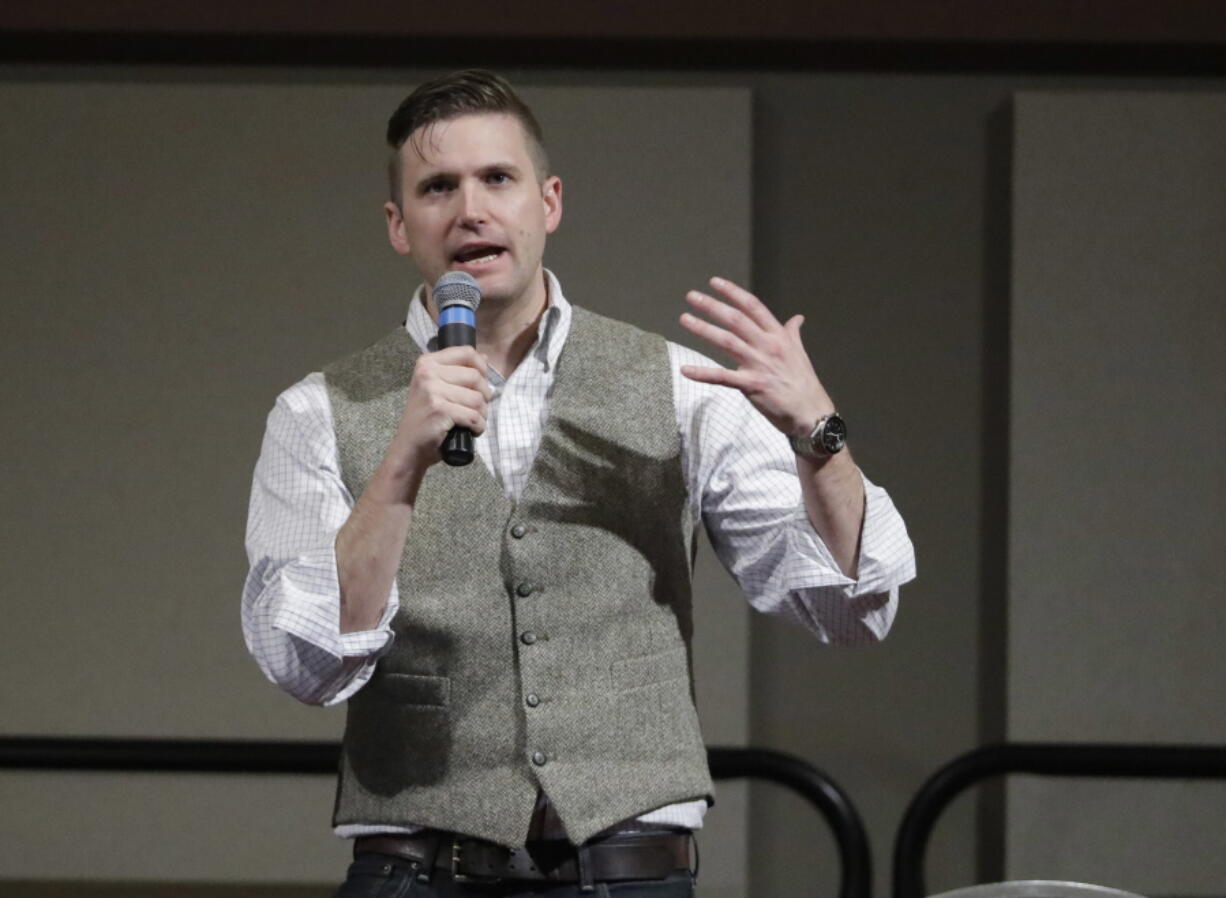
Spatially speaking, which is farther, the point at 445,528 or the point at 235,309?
the point at 235,309

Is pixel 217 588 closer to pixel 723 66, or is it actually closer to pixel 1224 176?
pixel 723 66

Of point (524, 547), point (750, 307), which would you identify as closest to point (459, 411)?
point (524, 547)

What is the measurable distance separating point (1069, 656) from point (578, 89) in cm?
167

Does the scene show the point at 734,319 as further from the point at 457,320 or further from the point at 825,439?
the point at 457,320

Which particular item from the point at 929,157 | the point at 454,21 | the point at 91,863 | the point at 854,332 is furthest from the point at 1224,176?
the point at 91,863

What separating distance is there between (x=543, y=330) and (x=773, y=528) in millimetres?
352

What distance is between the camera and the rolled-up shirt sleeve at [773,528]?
5.58ft

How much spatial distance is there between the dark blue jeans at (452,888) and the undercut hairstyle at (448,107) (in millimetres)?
757

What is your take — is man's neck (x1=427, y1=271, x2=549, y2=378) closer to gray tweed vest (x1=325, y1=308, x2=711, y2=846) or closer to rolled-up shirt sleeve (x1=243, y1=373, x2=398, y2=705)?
gray tweed vest (x1=325, y1=308, x2=711, y2=846)

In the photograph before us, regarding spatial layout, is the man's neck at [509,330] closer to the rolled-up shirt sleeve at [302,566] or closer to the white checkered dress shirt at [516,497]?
the white checkered dress shirt at [516,497]

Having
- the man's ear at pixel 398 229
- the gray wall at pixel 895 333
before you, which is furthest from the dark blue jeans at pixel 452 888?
the gray wall at pixel 895 333

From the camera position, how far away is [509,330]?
5.93 ft

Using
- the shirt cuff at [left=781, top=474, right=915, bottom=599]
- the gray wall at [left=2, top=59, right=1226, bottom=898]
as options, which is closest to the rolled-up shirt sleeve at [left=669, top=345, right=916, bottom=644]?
the shirt cuff at [left=781, top=474, right=915, bottom=599]

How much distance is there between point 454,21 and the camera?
11.1ft
